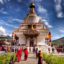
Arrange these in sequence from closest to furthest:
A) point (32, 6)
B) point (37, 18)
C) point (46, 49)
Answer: point (46, 49)
point (37, 18)
point (32, 6)

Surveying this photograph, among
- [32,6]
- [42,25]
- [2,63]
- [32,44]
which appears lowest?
[2,63]

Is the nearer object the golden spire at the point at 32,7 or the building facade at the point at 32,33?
the building facade at the point at 32,33

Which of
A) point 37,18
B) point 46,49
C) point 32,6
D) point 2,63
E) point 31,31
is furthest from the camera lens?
point 32,6

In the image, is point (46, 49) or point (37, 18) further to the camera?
point (37, 18)

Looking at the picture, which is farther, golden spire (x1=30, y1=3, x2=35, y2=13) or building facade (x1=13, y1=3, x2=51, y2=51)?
golden spire (x1=30, y1=3, x2=35, y2=13)

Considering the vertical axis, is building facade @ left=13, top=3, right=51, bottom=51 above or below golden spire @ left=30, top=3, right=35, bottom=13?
below

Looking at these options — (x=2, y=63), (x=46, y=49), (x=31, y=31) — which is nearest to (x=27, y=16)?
(x=31, y=31)

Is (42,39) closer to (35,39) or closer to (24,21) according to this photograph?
(35,39)

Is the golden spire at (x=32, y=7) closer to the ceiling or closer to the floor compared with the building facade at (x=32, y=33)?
closer to the ceiling

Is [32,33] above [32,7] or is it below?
below

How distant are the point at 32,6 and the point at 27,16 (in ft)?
14.0

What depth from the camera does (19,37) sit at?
200 ft

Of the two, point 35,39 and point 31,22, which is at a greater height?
point 31,22

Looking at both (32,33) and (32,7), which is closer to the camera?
(32,33)
